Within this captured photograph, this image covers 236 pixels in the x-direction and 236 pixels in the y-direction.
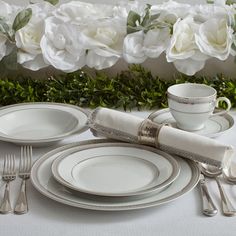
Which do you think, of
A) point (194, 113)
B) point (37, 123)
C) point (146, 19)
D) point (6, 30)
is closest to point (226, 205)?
point (194, 113)

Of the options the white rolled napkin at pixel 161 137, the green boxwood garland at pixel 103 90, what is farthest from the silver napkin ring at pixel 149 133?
the green boxwood garland at pixel 103 90

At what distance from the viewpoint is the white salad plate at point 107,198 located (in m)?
0.79

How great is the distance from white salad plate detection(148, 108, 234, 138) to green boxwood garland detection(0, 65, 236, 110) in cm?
10

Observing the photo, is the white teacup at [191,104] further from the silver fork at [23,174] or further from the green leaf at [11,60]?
the green leaf at [11,60]

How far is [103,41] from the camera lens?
126 centimetres

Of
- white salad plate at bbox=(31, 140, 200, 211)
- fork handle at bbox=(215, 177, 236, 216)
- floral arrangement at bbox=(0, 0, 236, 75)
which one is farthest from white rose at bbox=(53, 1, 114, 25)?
fork handle at bbox=(215, 177, 236, 216)

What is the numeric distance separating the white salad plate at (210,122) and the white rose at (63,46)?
23cm

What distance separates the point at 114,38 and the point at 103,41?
0.09 ft

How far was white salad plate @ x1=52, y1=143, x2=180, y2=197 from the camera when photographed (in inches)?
32.8

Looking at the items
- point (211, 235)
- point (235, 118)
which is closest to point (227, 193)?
point (211, 235)

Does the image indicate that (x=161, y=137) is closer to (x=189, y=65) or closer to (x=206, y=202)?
(x=206, y=202)

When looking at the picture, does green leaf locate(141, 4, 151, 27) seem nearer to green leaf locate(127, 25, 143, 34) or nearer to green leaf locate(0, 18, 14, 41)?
green leaf locate(127, 25, 143, 34)

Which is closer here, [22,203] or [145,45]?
[22,203]

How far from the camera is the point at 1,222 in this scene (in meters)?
0.79
